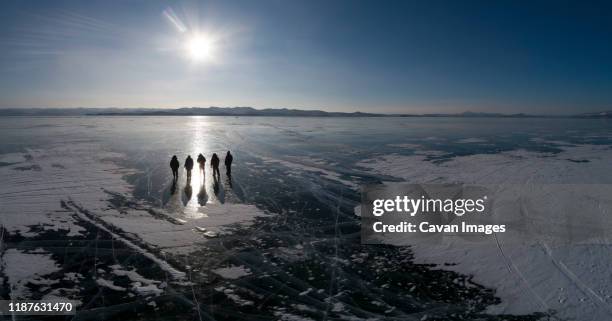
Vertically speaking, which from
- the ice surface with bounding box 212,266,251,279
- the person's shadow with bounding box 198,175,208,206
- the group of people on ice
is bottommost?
the ice surface with bounding box 212,266,251,279

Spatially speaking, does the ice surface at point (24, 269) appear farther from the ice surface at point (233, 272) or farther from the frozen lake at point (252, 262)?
the ice surface at point (233, 272)

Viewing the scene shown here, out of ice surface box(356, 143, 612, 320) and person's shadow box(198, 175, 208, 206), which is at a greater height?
person's shadow box(198, 175, 208, 206)

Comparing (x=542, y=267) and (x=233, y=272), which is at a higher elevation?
(x=542, y=267)

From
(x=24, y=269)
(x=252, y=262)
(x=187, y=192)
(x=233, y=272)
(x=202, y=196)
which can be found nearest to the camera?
(x=24, y=269)

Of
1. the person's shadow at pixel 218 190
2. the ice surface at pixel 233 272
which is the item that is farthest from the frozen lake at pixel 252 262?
the person's shadow at pixel 218 190

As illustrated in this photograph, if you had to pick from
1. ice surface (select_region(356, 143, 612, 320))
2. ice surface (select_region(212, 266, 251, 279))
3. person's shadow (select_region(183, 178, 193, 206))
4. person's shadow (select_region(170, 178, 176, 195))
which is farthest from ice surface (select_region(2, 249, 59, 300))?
ice surface (select_region(356, 143, 612, 320))

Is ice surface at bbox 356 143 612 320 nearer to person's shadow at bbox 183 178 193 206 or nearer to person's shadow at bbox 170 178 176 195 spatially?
person's shadow at bbox 183 178 193 206

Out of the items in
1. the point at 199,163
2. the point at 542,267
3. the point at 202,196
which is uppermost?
the point at 199,163

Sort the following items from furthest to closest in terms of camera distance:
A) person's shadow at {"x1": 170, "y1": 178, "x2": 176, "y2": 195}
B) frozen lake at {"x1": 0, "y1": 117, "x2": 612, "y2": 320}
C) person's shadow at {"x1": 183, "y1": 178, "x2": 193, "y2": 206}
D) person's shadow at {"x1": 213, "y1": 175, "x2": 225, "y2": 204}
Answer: person's shadow at {"x1": 170, "y1": 178, "x2": 176, "y2": 195} < person's shadow at {"x1": 213, "y1": 175, "x2": 225, "y2": 204} < person's shadow at {"x1": 183, "y1": 178, "x2": 193, "y2": 206} < frozen lake at {"x1": 0, "y1": 117, "x2": 612, "y2": 320}

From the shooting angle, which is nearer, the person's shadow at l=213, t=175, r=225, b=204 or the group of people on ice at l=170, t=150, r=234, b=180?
the person's shadow at l=213, t=175, r=225, b=204

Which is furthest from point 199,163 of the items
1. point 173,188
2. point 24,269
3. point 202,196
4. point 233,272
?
point 233,272

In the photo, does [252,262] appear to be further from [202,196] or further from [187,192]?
[187,192]

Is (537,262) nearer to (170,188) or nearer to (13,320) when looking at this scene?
A: (13,320)
